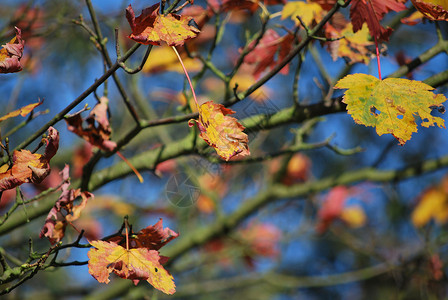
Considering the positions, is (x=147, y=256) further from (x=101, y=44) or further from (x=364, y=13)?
(x=364, y=13)

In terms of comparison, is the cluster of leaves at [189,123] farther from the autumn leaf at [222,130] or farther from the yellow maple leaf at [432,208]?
the yellow maple leaf at [432,208]

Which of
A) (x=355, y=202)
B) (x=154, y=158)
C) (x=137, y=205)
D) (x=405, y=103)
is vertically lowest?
(x=355, y=202)

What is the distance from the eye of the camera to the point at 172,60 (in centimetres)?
211

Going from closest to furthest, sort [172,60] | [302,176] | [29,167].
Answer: [29,167] < [172,60] < [302,176]

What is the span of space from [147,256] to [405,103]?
553 mm

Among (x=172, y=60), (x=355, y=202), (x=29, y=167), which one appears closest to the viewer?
(x=29, y=167)

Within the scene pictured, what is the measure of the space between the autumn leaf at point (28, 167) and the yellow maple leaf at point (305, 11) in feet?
2.12

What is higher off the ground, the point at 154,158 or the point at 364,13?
the point at 364,13

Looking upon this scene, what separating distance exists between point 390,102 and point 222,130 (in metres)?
0.31

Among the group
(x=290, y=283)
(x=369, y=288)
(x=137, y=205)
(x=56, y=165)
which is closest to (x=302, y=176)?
(x=290, y=283)

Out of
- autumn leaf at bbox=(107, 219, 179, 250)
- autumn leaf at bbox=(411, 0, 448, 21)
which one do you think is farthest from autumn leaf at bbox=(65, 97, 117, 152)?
autumn leaf at bbox=(411, 0, 448, 21)

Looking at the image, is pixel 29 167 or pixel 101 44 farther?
pixel 101 44

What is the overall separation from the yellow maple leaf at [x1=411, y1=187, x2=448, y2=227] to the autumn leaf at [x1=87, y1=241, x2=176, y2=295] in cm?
246

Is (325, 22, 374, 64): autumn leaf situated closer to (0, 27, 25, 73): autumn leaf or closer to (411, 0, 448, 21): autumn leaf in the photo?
(411, 0, 448, 21): autumn leaf
